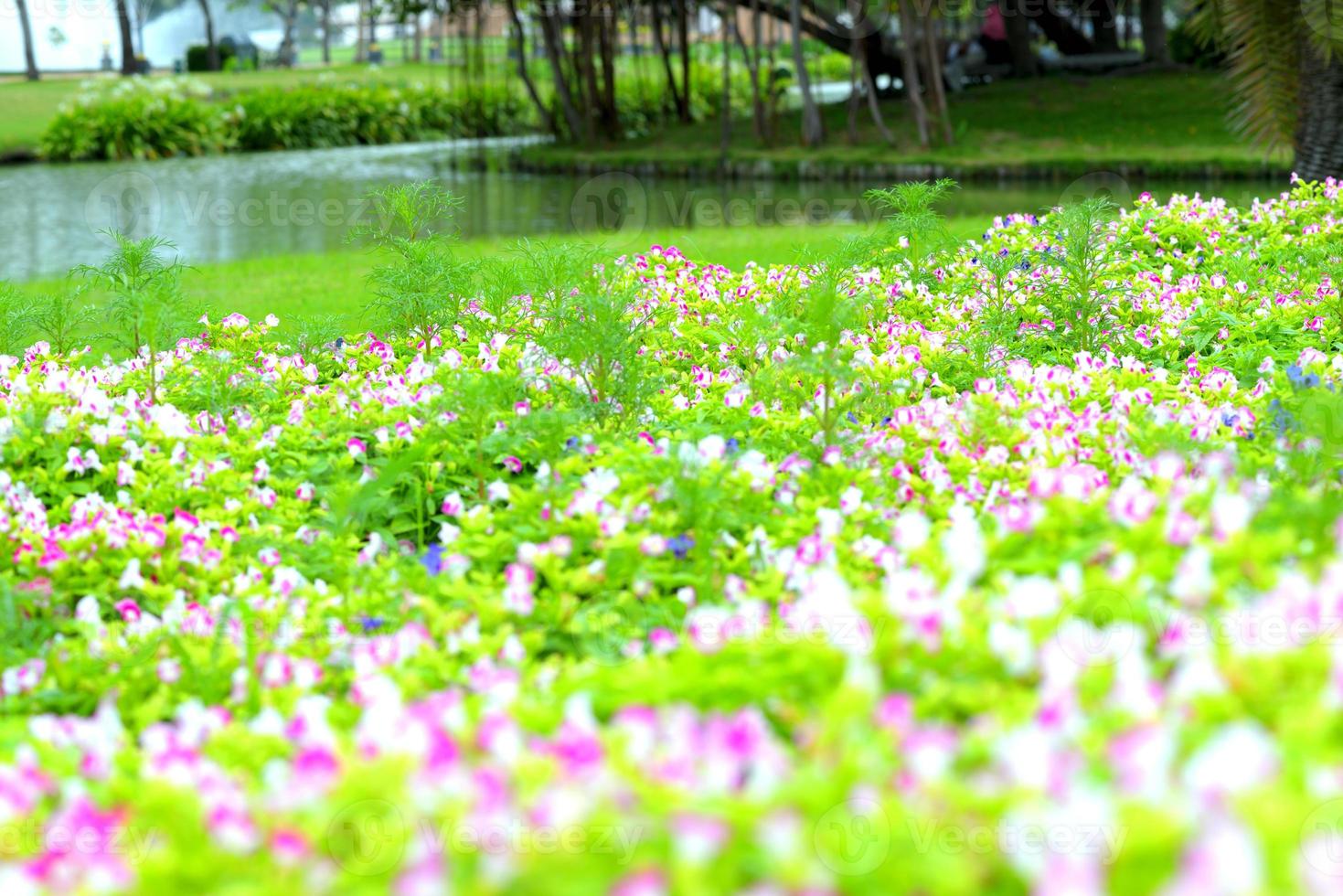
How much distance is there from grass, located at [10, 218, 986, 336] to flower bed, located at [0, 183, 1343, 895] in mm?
2949

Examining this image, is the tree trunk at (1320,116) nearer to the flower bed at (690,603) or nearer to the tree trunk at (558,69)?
the flower bed at (690,603)

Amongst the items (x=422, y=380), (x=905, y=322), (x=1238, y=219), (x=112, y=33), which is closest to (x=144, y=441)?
(x=422, y=380)

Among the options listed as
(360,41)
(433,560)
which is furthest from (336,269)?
(360,41)

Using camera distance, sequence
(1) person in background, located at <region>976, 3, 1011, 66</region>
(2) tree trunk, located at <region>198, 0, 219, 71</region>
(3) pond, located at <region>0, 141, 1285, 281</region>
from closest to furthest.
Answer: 1. (3) pond, located at <region>0, 141, 1285, 281</region>
2. (1) person in background, located at <region>976, 3, 1011, 66</region>
3. (2) tree trunk, located at <region>198, 0, 219, 71</region>

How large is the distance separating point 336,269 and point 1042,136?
1367 centimetres

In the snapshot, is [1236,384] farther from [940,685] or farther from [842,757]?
[842,757]

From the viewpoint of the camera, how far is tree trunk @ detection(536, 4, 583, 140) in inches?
939

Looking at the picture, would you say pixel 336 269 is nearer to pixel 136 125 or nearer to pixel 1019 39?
pixel 136 125

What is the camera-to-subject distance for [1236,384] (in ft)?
14.6

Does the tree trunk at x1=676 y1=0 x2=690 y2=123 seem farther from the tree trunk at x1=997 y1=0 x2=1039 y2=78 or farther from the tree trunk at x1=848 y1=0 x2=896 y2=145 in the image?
the tree trunk at x1=997 y1=0 x2=1039 y2=78

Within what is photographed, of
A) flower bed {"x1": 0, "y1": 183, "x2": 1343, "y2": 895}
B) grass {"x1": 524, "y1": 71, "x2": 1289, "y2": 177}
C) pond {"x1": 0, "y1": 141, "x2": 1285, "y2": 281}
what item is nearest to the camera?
flower bed {"x1": 0, "y1": 183, "x2": 1343, "y2": 895}


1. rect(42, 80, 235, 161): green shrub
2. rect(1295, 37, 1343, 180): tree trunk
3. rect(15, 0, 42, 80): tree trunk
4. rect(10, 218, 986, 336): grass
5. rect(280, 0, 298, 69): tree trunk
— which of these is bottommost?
rect(10, 218, 986, 336): grass

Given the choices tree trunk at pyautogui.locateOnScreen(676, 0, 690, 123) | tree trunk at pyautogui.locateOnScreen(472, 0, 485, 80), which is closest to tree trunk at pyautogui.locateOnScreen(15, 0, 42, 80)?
tree trunk at pyautogui.locateOnScreen(472, 0, 485, 80)

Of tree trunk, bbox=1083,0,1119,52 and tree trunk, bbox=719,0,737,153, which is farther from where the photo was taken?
tree trunk, bbox=1083,0,1119,52
